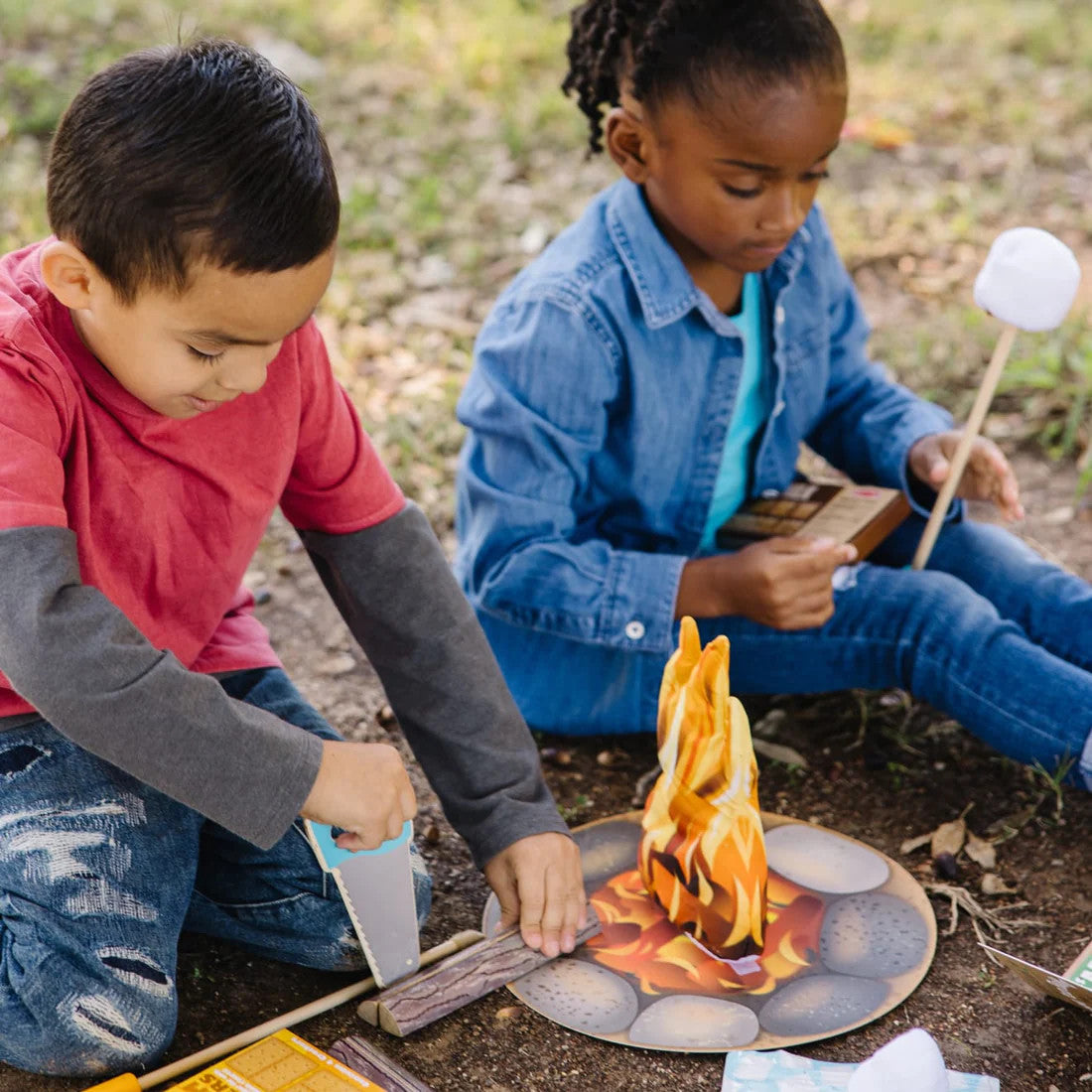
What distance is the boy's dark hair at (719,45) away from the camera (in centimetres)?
196

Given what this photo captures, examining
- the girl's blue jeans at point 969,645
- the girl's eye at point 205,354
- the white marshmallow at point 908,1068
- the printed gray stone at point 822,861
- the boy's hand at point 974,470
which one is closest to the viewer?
the white marshmallow at point 908,1068

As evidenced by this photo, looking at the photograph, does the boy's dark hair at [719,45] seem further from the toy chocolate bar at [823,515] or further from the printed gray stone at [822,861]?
the printed gray stone at [822,861]

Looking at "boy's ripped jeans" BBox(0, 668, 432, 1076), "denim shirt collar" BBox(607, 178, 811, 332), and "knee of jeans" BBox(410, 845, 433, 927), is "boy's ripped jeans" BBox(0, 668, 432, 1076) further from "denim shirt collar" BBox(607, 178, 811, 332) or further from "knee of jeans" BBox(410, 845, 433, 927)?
"denim shirt collar" BBox(607, 178, 811, 332)

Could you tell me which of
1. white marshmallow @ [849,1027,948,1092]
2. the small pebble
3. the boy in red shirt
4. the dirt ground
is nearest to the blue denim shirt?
the dirt ground

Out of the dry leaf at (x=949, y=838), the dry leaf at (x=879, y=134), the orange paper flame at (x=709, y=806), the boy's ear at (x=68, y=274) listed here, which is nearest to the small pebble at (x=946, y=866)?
the dry leaf at (x=949, y=838)

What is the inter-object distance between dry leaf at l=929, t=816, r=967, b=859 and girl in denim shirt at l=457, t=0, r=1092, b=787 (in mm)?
139

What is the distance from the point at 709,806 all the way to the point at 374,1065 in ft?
1.59

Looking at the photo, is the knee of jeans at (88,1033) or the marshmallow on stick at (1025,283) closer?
the knee of jeans at (88,1033)

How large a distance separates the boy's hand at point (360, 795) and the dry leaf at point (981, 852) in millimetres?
880

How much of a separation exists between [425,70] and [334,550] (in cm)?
361

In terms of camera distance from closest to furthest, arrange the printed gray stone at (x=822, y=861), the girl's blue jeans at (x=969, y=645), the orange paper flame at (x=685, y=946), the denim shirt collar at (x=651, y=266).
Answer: the orange paper flame at (x=685, y=946) → the printed gray stone at (x=822, y=861) → the girl's blue jeans at (x=969, y=645) → the denim shirt collar at (x=651, y=266)

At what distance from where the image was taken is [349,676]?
245cm

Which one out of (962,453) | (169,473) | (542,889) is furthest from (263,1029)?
(962,453)

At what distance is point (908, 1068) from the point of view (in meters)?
1.31
